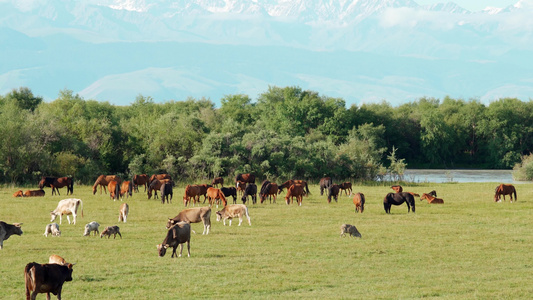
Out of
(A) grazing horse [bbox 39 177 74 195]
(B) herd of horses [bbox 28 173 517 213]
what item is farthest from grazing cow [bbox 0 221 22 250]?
(A) grazing horse [bbox 39 177 74 195]

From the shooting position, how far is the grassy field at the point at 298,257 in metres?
14.8

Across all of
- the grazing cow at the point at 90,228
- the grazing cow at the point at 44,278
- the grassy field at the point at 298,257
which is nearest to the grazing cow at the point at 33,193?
the grassy field at the point at 298,257

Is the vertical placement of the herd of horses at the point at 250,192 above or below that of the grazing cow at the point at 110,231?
above

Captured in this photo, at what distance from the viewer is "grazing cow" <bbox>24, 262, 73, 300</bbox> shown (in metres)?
12.9

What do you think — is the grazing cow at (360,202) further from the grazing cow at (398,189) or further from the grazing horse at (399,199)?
the grazing cow at (398,189)

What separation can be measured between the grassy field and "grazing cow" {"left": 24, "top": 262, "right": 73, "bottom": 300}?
0.84 m

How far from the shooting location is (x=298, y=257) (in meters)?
18.9

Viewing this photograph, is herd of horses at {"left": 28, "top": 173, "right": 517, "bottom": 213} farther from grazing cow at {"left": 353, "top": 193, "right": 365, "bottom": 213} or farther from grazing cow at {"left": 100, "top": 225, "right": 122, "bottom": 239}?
grazing cow at {"left": 100, "top": 225, "right": 122, "bottom": 239}

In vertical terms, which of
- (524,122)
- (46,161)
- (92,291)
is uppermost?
(524,122)

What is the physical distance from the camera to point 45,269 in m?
13.1

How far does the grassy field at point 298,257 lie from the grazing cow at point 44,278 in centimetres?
84

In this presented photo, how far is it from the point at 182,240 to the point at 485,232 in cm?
1147

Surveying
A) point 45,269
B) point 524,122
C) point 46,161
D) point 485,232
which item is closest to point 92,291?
point 45,269

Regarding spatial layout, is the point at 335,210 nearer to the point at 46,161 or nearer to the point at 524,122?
the point at 46,161
